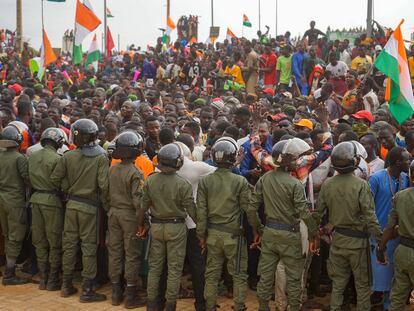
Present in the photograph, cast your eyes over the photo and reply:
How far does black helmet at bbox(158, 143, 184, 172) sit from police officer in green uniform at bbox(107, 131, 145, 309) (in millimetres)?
489

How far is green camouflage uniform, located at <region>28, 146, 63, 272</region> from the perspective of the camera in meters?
7.84

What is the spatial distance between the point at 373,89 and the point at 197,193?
9.26m

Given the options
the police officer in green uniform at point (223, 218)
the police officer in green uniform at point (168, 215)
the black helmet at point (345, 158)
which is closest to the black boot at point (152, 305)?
the police officer in green uniform at point (168, 215)

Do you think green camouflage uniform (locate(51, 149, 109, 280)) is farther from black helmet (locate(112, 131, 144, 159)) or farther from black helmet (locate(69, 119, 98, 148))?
black helmet (locate(112, 131, 144, 159))

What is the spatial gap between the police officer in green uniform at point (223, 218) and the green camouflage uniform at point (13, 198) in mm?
2678

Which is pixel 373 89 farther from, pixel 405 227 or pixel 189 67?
pixel 405 227

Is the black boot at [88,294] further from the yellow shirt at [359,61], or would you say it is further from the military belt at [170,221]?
the yellow shirt at [359,61]

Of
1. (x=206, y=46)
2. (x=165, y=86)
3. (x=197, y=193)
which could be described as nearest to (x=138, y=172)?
(x=197, y=193)

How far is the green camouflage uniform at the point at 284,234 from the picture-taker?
6.46 m

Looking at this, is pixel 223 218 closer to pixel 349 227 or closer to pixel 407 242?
pixel 349 227

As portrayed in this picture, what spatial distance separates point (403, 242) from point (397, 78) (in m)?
3.36

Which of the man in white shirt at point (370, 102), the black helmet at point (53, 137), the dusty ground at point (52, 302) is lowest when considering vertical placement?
the dusty ground at point (52, 302)

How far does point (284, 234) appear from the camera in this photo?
648cm

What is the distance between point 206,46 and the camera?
31172mm
